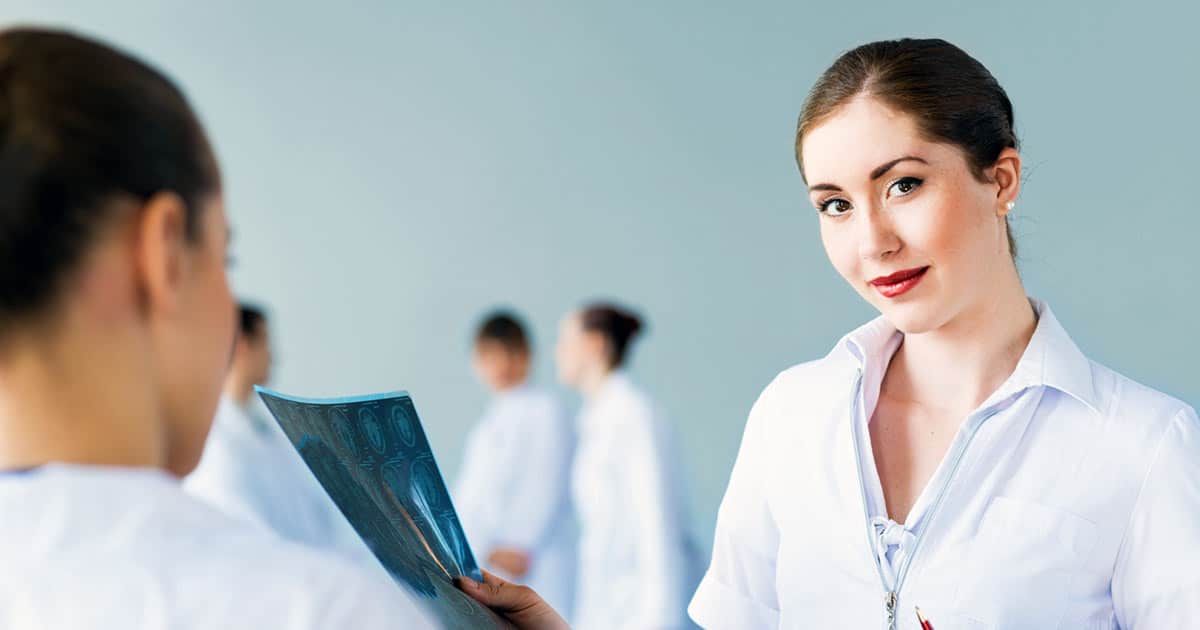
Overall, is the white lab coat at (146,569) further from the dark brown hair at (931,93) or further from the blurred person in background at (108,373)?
the dark brown hair at (931,93)

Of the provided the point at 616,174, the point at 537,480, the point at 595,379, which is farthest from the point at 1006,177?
the point at 616,174

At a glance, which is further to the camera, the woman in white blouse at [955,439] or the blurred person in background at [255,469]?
the blurred person in background at [255,469]

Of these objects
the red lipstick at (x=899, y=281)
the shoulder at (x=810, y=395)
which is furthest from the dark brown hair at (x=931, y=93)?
the shoulder at (x=810, y=395)

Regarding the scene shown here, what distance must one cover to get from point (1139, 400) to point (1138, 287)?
341 cm

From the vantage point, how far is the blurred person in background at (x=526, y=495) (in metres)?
4.84

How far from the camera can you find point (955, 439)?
1.38 metres

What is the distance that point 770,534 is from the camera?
150 centimetres

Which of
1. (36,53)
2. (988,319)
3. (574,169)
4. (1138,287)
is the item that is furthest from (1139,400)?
(574,169)

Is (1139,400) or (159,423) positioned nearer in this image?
(159,423)

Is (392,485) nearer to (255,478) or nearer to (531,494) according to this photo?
(255,478)

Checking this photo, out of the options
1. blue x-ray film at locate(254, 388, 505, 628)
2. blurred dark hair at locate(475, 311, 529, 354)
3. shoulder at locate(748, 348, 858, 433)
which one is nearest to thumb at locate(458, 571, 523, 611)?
blue x-ray film at locate(254, 388, 505, 628)

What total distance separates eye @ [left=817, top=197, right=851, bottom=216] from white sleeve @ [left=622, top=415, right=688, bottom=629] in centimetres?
281

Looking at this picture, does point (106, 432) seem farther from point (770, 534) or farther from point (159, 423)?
point (770, 534)

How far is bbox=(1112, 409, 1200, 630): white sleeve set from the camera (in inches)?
48.9
